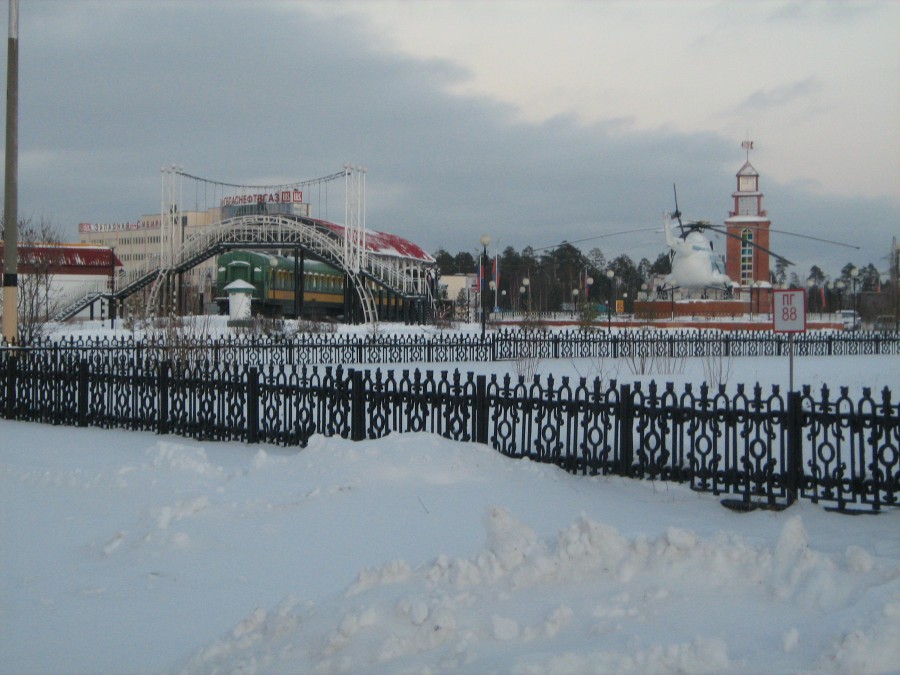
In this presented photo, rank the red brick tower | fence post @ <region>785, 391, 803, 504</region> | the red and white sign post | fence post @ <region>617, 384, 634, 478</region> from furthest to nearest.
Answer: the red brick tower < the red and white sign post < fence post @ <region>617, 384, 634, 478</region> < fence post @ <region>785, 391, 803, 504</region>

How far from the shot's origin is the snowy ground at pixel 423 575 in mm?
4625

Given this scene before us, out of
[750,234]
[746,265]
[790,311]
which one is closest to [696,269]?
[750,234]

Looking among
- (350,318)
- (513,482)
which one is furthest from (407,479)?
(350,318)

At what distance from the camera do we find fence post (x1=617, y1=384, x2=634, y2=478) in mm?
9172

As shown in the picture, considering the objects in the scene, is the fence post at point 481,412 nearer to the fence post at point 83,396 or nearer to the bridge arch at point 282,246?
the fence post at point 83,396

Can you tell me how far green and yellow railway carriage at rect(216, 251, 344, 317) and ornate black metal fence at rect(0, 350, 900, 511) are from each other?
4216 cm

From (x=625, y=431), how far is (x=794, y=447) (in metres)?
1.70

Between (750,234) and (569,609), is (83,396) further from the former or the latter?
(750,234)

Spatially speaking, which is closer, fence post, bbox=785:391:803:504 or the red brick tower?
fence post, bbox=785:391:803:504

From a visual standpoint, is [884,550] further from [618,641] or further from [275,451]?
[275,451]

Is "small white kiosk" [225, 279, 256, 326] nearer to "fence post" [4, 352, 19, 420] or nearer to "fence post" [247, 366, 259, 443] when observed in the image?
"fence post" [4, 352, 19, 420]

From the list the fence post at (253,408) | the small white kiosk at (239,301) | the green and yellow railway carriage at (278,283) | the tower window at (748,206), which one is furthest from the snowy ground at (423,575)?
the tower window at (748,206)

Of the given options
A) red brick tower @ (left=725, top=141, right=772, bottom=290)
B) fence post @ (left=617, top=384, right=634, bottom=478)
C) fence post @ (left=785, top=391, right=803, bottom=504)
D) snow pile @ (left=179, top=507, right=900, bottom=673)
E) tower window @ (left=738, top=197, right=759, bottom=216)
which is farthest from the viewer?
tower window @ (left=738, top=197, right=759, bottom=216)

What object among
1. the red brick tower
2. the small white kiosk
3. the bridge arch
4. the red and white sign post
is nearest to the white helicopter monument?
the red brick tower
